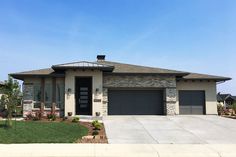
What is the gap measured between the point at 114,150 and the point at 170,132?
18.1 ft

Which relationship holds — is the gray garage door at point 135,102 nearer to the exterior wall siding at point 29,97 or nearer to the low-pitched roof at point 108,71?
the low-pitched roof at point 108,71

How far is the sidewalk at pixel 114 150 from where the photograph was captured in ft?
35.9

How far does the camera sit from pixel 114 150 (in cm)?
1165

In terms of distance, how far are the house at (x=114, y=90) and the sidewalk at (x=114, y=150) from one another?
10.7 meters

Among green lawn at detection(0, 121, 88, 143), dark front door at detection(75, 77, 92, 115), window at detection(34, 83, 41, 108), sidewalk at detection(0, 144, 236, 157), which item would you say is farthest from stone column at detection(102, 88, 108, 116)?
sidewalk at detection(0, 144, 236, 157)

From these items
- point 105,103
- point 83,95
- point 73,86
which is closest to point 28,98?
point 73,86

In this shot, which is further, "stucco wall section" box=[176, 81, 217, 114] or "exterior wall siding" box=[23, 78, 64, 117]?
"stucco wall section" box=[176, 81, 217, 114]

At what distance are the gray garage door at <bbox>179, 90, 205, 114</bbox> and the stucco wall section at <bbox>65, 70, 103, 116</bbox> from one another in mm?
7487

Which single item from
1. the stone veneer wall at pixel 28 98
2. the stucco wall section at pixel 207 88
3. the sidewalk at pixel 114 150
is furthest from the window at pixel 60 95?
the sidewalk at pixel 114 150

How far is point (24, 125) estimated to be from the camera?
16078mm

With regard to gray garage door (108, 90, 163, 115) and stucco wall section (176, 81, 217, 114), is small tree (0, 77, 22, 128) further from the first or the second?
stucco wall section (176, 81, 217, 114)

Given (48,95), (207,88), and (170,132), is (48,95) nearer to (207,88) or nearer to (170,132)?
(170,132)

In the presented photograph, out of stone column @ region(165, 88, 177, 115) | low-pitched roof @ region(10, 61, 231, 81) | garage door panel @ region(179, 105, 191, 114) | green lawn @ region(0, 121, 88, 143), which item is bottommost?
green lawn @ region(0, 121, 88, 143)

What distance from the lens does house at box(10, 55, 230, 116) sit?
914 inches
